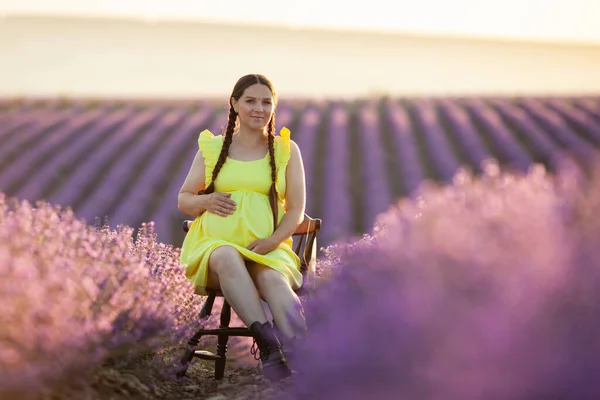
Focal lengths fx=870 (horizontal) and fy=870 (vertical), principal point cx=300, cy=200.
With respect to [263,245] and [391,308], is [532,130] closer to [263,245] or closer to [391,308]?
[263,245]

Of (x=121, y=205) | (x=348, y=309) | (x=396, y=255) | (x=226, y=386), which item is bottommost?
(x=226, y=386)

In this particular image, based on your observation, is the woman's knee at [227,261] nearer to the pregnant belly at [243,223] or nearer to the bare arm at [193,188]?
the pregnant belly at [243,223]

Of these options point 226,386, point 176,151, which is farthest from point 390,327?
point 176,151

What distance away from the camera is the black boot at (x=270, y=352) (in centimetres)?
330

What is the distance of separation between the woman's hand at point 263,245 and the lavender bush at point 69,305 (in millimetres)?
343

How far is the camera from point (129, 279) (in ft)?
10.3

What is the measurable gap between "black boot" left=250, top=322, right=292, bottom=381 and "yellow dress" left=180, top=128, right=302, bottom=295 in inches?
13.7

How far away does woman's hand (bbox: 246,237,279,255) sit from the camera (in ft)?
12.2

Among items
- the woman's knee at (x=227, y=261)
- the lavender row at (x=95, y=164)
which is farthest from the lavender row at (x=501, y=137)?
the woman's knee at (x=227, y=261)

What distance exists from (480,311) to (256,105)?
207 centimetres

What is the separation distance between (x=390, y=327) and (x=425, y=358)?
0.15 metres

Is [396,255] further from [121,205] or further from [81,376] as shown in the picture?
[121,205]

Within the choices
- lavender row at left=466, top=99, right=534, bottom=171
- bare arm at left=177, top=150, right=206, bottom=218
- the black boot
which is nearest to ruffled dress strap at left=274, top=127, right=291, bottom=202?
bare arm at left=177, top=150, right=206, bottom=218

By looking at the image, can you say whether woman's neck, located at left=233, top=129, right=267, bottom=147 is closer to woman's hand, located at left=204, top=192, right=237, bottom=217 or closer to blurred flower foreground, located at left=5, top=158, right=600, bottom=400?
woman's hand, located at left=204, top=192, right=237, bottom=217
